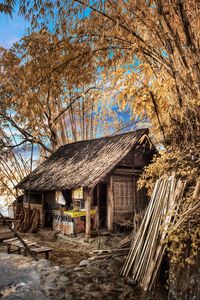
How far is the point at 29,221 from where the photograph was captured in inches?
548

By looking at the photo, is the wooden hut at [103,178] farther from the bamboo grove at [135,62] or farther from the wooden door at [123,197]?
the bamboo grove at [135,62]

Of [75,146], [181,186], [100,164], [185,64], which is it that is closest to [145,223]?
[181,186]

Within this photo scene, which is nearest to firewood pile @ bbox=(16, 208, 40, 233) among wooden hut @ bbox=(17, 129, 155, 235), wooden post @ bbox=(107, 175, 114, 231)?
wooden hut @ bbox=(17, 129, 155, 235)

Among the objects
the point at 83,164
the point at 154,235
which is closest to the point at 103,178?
the point at 83,164

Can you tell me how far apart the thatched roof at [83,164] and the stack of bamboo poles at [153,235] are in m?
5.24

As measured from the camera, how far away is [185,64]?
A: 14.3 feet

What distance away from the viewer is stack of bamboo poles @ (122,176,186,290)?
5.19 meters

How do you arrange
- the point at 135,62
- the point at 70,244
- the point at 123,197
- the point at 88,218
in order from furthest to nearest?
the point at 123,197 < the point at 88,218 < the point at 70,244 < the point at 135,62

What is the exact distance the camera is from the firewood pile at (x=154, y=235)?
17.0 ft

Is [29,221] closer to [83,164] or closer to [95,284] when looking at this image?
[83,164]

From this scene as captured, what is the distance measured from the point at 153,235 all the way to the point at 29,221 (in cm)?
989

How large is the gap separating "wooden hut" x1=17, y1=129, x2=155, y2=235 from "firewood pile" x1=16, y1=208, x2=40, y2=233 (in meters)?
0.46

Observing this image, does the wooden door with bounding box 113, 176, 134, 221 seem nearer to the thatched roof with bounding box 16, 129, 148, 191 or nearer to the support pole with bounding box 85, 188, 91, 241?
the thatched roof with bounding box 16, 129, 148, 191

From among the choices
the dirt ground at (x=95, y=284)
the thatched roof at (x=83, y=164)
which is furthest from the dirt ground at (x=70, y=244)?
the thatched roof at (x=83, y=164)
